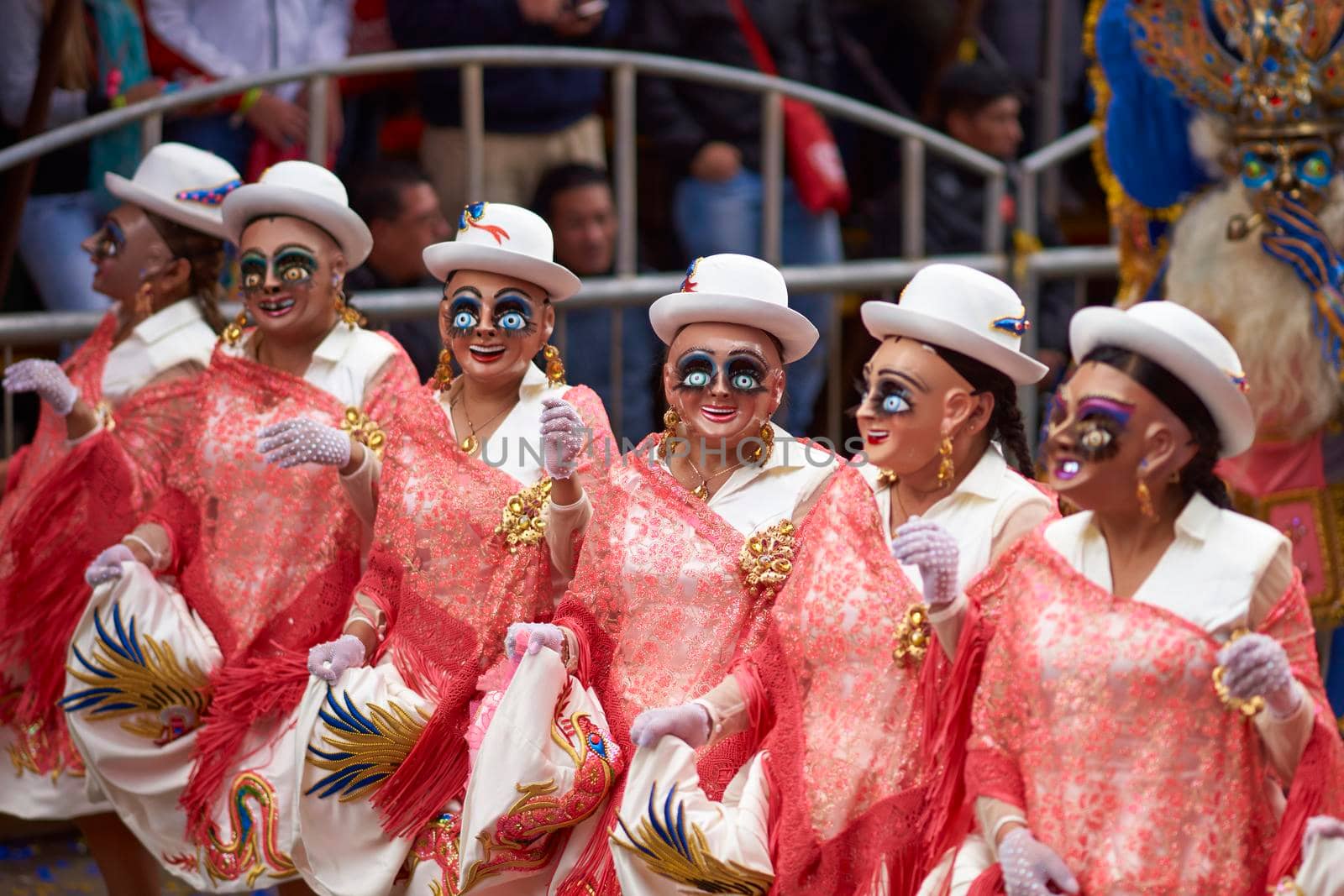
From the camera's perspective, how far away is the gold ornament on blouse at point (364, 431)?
5.07m

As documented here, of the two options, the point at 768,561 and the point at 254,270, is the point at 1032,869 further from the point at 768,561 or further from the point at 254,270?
the point at 254,270

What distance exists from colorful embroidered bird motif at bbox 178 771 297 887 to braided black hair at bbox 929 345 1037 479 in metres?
1.94

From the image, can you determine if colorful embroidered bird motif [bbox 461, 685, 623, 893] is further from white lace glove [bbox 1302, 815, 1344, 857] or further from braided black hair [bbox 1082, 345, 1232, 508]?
white lace glove [bbox 1302, 815, 1344, 857]

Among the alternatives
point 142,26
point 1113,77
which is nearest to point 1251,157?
point 1113,77

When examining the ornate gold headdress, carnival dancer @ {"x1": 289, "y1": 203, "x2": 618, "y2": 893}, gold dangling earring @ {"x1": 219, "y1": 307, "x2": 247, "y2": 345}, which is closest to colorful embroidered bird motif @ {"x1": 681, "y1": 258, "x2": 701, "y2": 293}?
carnival dancer @ {"x1": 289, "y1": 203, "x2": 618, "y2": 893}

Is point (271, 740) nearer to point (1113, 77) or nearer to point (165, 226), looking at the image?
point (165, 226)

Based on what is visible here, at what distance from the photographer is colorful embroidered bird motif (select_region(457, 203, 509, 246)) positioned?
15.7 feet

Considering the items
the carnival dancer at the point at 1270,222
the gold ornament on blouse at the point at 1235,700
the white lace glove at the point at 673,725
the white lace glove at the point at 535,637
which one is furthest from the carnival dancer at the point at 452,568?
the carnival dancer at the point at 1270,222

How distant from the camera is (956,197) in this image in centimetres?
785

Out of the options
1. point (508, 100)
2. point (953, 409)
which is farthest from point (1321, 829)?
point (508, 100)

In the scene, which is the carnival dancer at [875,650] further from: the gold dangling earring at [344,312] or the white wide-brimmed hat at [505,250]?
the gold dangling earring at [344,312]

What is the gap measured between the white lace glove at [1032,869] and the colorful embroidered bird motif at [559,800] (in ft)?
3.47

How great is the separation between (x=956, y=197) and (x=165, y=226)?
10.6ft

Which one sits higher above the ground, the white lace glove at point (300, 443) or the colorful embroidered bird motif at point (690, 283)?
the colorful embroidered bird motif at point (690, 283)
